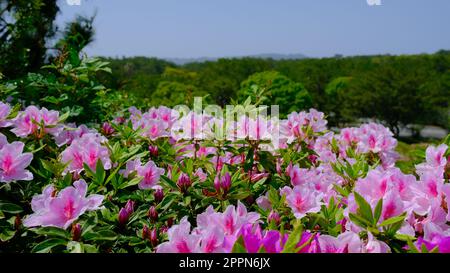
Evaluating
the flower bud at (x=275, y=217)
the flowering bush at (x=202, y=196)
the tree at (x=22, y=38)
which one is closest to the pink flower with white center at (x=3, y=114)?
the flowering bush at (x=202, y=196)

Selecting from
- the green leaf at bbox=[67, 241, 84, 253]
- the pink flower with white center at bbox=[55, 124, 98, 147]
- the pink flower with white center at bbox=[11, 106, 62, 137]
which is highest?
the pink flower with white center at bbox=[11, 106, 62, 137]

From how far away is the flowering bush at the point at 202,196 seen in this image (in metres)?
0.89

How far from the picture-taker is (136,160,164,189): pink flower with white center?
1307 millimetres

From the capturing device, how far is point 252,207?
132cm

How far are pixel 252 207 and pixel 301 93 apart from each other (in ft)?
58.5

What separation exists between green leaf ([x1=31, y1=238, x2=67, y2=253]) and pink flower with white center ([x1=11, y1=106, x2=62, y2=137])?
610 mm

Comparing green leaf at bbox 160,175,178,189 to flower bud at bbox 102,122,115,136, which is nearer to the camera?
green leaf at bbox 160,175,178,189

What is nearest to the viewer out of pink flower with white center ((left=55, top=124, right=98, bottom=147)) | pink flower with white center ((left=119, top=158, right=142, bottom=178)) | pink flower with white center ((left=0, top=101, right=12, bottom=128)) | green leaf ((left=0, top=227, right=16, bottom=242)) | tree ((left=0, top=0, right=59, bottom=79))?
green leaf ((left=0, top=227, right=16, bottom=242))

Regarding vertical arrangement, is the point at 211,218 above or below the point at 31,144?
below

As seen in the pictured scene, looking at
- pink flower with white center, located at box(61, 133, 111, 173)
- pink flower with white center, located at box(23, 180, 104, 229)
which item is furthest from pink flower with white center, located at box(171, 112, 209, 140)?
pink flower with white center, located at box(23, 180, 104, 229)

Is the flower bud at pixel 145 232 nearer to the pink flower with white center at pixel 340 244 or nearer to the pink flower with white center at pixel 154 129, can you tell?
the pink flower with white center at pixel 340 244

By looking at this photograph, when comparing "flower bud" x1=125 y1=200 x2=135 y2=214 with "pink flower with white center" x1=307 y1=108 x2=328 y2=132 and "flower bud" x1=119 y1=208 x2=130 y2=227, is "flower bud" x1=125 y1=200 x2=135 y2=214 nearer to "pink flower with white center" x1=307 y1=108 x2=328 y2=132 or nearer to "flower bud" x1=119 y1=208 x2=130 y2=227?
"flower bud" x1=119 y1=208 x2=130 y2=227
